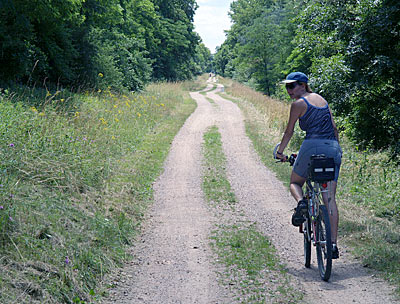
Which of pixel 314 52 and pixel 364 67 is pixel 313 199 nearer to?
pixel 364 67

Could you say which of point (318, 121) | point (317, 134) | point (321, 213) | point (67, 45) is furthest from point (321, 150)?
point (67, 45)

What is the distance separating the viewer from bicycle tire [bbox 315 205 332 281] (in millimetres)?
4277

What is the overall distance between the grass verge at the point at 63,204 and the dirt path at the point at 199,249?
32cm

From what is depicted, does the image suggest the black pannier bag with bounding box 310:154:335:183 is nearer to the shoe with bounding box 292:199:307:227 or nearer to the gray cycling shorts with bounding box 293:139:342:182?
the gray cycling shorts with bounding box 293:139:342:182

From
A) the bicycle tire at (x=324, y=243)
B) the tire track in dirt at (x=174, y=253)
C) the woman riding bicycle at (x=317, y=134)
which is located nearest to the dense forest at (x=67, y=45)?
the tire track in dirt at (x=174, y=253)

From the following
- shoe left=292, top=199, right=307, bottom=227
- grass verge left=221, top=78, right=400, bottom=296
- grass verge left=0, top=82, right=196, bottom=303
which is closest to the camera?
grass verge left=0, top=82, right=196, bottom=303

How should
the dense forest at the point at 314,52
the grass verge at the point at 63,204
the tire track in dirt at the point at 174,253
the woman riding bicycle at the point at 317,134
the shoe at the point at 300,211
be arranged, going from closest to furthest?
the grass verge at the point at 63,204 < the tire track in dirt at the point at 174,253 < the woman riding bicycle at the point at 317,134 < the shoe at the point at 300,211 < the dense forest at the point at 314,52

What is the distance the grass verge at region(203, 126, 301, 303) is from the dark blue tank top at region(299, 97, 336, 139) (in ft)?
5.54

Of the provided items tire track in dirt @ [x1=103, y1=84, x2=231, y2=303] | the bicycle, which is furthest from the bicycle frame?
tire track in dirt @ [x1=103, y1=84, x2=231, y2=303]

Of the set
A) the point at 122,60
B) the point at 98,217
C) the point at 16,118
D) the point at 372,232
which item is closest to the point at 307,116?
the point at 372,232

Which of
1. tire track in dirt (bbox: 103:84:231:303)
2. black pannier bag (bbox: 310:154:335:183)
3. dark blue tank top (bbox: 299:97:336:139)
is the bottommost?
tire track in dirt (bbox: 103:84:231:303)

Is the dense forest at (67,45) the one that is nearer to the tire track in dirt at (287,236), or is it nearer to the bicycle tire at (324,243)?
the tire track in dirt at (287,236)

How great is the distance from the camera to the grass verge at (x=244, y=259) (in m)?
4.26

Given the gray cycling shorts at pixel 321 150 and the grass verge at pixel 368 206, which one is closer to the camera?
the gray cycling shorts at pixel 321 150
